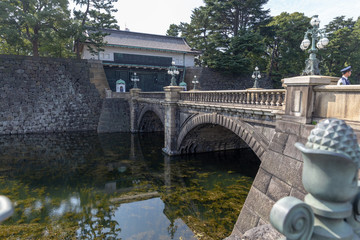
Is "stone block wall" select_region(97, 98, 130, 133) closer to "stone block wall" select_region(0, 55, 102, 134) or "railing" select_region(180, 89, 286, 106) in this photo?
"stone block wall" select_region(0, 55, 102, 134)

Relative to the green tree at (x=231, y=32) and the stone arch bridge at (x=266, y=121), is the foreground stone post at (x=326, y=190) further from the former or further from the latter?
the green tree at (x=231, y=32)

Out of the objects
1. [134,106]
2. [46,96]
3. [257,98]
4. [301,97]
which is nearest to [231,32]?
[134,106]

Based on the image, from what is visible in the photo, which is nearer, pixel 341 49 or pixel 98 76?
pixel 98 76

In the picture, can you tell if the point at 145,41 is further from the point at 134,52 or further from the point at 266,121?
the point at 266,121

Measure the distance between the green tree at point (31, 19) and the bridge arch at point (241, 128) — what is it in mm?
19742

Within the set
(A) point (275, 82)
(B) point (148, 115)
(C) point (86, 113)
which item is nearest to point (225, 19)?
(A) point (275, 82)

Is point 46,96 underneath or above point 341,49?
underneath

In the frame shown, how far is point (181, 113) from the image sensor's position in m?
15.9

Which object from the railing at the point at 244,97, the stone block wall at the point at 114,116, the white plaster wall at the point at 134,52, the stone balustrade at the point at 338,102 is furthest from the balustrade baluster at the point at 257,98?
the white plaster wall at the point at 134,52

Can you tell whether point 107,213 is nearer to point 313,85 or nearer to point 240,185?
point 240,185

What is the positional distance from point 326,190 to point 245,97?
833 centimetres

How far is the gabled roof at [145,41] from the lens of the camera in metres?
30.3

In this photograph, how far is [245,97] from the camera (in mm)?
9719

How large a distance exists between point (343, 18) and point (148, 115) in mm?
39444
